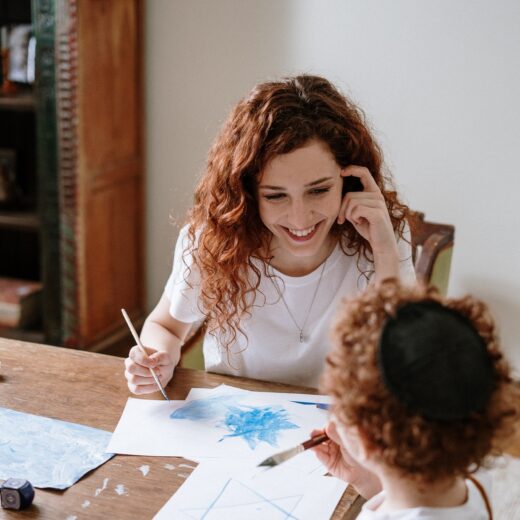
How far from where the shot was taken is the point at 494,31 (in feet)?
8.67

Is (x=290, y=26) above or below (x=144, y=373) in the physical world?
above

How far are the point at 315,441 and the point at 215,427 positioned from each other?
274 mm

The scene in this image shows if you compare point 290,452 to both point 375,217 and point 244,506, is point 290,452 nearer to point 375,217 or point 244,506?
point 244,506

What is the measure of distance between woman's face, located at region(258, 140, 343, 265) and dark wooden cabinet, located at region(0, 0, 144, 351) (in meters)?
1.45

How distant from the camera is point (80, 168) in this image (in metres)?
2.84

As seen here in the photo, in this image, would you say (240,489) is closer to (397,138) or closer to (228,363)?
(228,363)

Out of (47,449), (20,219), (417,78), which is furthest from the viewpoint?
(20,219)

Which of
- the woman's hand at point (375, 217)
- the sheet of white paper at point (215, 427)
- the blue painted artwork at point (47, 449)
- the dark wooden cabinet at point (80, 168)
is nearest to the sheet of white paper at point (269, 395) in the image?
the sheet of white paper at point (215, 427)

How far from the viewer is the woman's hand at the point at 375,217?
159 cm

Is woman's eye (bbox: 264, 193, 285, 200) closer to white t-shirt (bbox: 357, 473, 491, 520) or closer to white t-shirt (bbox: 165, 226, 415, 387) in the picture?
white t-shirt (bbox: 165, 226, 415, 387)

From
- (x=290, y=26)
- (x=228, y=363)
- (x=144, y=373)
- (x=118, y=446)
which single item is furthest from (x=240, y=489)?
(x=290, y=26)

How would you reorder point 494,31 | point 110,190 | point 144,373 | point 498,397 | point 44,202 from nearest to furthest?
1. point 498,397
2. point 144,373
3. point 494,31
4. point 44,202
5. point 110,190

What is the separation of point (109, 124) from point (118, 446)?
1.98m

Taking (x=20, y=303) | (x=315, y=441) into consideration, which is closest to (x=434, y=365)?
(x=315, y=441)
